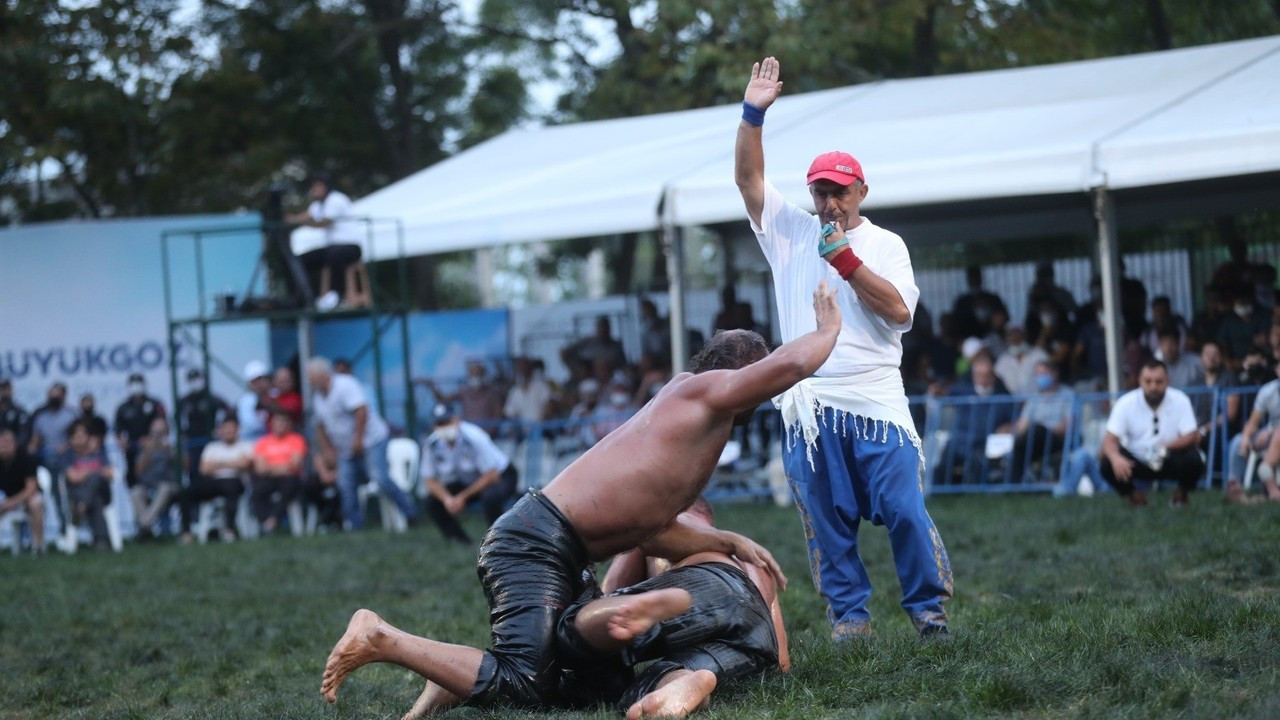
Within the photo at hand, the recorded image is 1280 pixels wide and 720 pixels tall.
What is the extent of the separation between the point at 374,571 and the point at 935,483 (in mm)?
5275

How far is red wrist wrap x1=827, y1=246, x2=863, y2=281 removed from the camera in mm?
5438

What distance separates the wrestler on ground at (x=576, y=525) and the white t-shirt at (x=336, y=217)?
1082 centimetres

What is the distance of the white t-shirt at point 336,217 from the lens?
15570 mm

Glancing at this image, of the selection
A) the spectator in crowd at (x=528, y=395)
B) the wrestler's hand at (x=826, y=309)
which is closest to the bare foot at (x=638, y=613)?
the wrestler's hand at (x=826, y=309)

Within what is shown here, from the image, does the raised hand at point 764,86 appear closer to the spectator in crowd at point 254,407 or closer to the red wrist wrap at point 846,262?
the red wrist wrap at point 846,262

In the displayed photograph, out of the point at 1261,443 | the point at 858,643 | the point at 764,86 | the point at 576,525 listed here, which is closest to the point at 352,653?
the point at 576,525

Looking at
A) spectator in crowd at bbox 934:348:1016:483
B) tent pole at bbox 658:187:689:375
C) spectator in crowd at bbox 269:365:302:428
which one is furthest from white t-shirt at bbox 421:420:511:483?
spectator in crowd at bbox 934:348:1016:483

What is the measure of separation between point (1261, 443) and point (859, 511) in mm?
6170

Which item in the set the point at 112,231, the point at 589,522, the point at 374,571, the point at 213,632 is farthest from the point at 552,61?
the point at 589,522

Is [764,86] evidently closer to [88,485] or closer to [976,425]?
[976,425]

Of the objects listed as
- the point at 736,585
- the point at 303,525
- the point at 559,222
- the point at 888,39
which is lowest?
the point at 303,525

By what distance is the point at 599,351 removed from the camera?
17672mm

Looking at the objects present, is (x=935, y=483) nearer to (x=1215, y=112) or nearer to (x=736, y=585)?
(x=1215, y=112)

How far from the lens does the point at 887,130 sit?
555 inches
